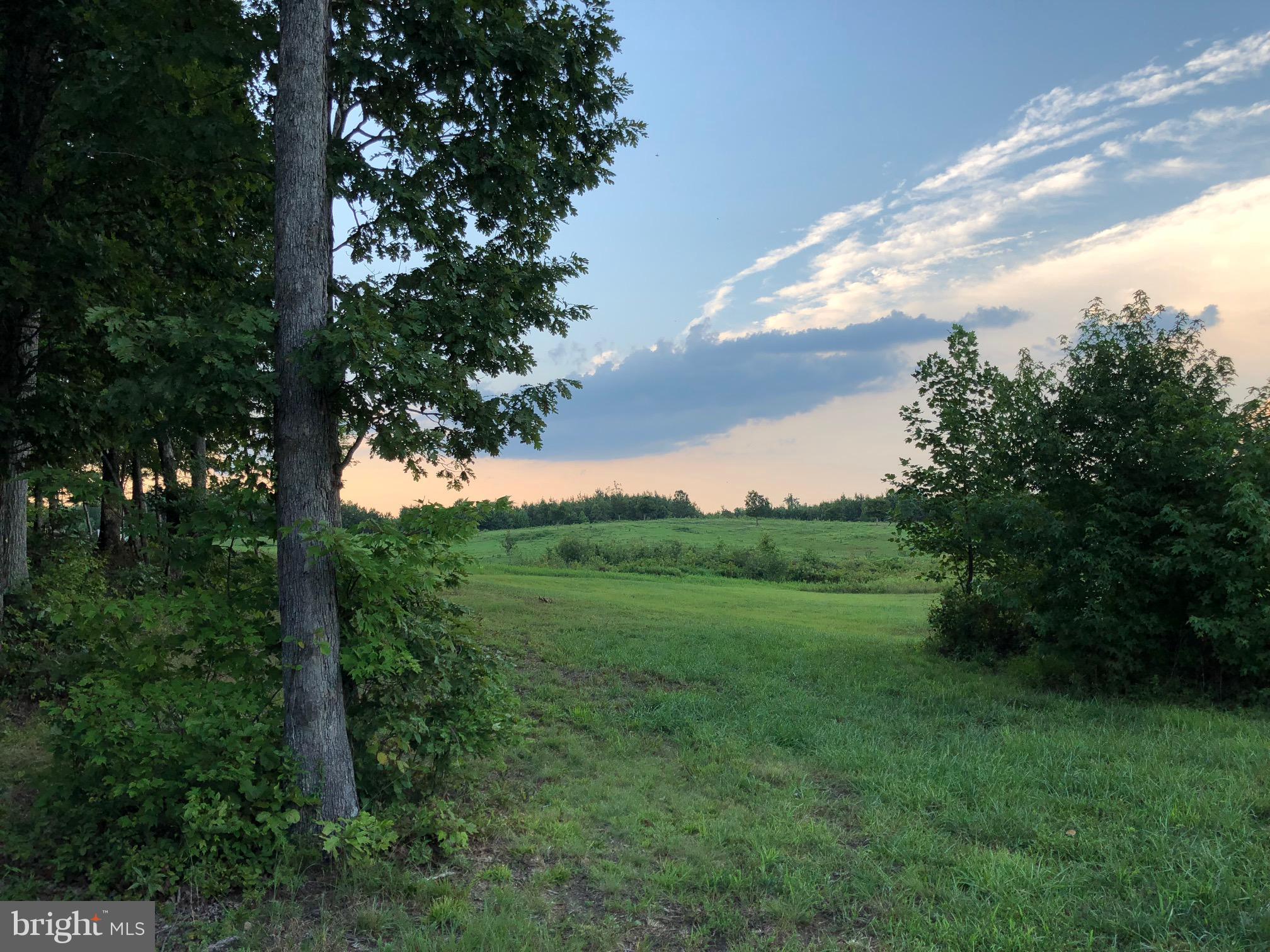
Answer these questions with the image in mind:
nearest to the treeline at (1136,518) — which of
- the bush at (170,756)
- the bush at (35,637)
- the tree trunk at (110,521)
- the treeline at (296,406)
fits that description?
the treeline at (296,406)

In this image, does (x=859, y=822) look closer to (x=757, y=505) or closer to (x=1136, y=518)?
(x=1136, y=518)

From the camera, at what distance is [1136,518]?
33.1 ft

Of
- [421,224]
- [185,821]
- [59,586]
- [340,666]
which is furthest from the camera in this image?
[59,586]

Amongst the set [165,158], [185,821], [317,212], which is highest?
[165,158]

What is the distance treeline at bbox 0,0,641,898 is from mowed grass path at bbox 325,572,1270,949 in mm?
1148

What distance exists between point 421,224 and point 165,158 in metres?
2.83

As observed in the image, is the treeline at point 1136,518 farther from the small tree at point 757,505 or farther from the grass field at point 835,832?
the small tree at point 757,505

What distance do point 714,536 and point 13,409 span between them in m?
50.0

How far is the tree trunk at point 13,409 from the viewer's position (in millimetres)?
8258

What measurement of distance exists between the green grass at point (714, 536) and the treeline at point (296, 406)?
35312mm

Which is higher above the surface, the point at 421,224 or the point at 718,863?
the point at 421,224

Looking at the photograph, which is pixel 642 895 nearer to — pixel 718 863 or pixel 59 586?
pixel 718 863

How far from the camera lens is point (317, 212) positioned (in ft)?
18.2

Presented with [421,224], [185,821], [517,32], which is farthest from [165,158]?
[185,821]
